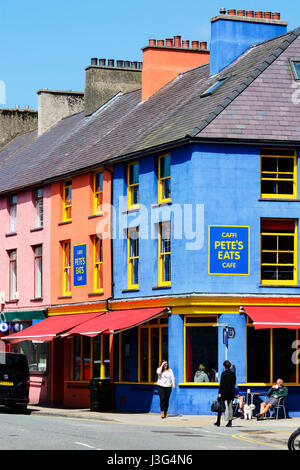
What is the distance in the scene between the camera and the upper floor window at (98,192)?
43.8 meters

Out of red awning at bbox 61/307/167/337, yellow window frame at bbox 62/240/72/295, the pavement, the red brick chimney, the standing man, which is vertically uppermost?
the red brick chimney

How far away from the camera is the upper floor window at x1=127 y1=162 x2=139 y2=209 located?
4103cm

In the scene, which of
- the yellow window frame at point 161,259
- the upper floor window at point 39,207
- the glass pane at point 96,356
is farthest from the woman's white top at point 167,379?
the upper floor window at point 39,207

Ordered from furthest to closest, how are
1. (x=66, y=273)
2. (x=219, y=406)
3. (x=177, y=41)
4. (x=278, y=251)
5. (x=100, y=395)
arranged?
(x=177, y=41)
(x=66, y=273)
(x=100, y=395)
(x=278, y=251)
(x=219, y=406)

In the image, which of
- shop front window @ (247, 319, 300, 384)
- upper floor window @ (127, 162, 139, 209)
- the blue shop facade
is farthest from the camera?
upper floor window @ (127, 162, 139, 209)

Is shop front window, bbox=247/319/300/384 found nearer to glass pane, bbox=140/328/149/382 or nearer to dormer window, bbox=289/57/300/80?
glass pane, bbox=140/328/149/382

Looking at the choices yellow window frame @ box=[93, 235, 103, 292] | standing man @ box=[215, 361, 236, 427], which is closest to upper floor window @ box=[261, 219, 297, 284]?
standing man @ box=[215, 361, 236, 427]

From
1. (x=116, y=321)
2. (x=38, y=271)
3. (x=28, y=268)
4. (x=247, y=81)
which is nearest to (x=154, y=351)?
(x=116, y=321)

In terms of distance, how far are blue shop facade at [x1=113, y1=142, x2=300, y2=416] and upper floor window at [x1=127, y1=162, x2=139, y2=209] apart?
9.04 ft

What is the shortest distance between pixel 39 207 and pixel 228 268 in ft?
48.1

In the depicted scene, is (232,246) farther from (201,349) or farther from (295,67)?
(295,67)

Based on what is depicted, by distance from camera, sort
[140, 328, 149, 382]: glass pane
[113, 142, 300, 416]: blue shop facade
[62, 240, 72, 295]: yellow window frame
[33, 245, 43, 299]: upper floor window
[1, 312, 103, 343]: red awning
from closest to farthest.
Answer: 1. [113, 142, 300, 416]: blue shop facade
2. [140, 328, 149, 382]: glass pane
3. [1, 312, 103, 343]: red awning
4. [62, 240, 72, 295]: yellow window frame
5. [33, 245, 43, 299]: upper floor window

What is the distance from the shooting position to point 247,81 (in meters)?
38.2
